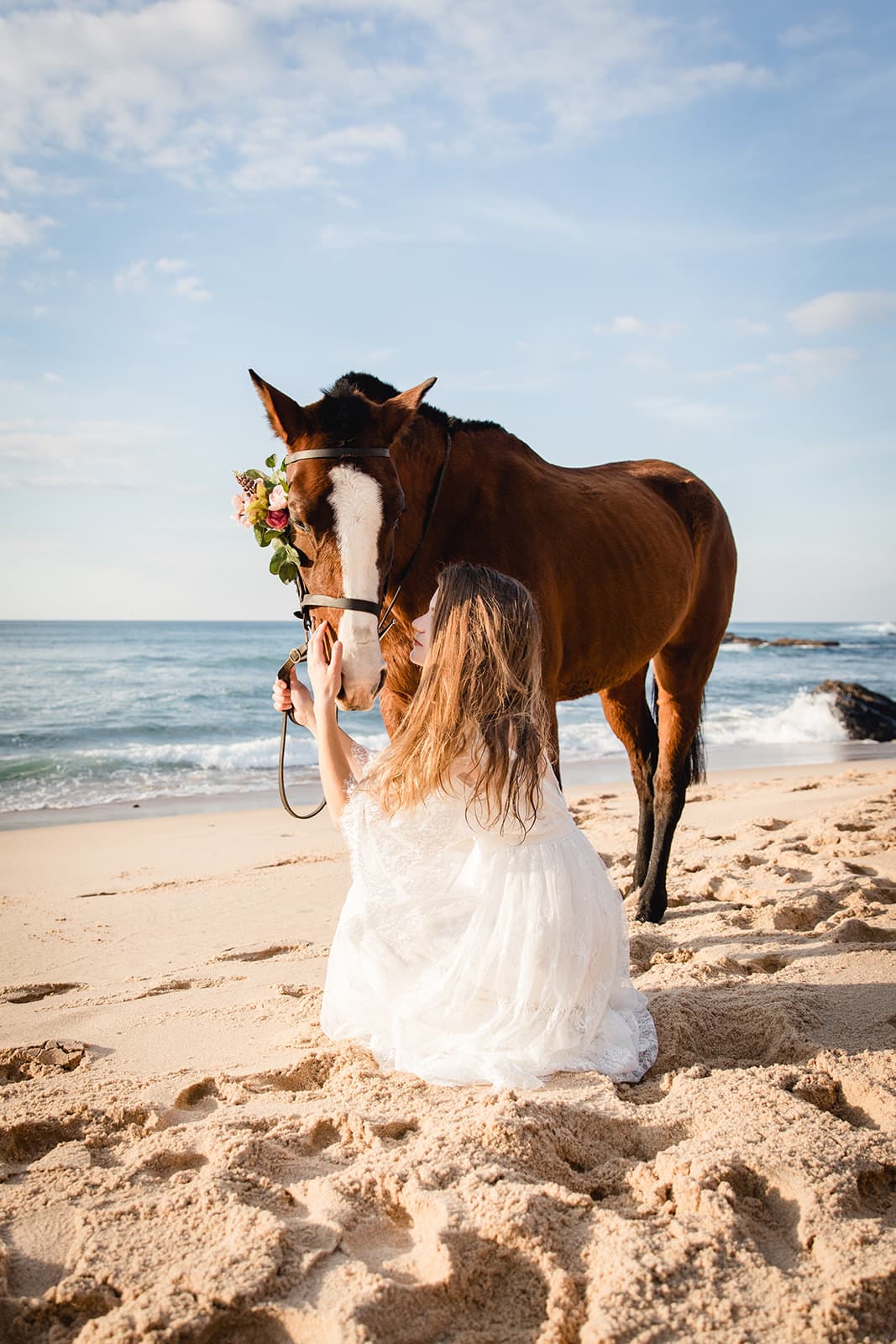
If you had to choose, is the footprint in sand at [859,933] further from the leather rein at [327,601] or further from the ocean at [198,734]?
the ocean at [198,734]

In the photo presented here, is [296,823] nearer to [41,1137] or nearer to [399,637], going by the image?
[399,637]

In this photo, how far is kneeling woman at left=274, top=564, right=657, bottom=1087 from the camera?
2254 mm

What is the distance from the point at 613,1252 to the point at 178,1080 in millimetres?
1275

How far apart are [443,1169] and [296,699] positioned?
4.58ft

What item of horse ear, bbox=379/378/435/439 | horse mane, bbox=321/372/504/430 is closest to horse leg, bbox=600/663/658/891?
horse mane, bbox=321/372/504/430

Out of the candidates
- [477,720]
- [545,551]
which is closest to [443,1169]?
[477,720]

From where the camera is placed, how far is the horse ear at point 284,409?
2820mm

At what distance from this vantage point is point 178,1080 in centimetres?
225

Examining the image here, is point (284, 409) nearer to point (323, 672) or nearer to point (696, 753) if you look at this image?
point (323, 672)

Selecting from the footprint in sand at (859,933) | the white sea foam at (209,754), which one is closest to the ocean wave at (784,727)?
the white sea foam at (209,754)

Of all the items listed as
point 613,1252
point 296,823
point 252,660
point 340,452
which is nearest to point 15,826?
point 296,823

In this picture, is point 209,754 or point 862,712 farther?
point 862,712

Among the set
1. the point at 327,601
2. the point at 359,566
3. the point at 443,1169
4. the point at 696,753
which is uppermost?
the point at 359,566

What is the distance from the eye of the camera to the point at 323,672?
98.0 inches
